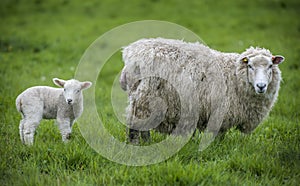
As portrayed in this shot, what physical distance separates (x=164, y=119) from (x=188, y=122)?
0.27 m

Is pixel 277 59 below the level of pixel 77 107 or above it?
above

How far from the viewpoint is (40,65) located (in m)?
8.59

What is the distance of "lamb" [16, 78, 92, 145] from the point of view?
388 centimetres

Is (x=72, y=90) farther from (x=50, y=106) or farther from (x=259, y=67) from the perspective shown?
(x=259, y=67)

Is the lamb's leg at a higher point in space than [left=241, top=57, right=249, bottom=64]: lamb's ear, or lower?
lower

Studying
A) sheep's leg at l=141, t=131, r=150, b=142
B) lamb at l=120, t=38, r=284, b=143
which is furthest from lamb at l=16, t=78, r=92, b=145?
sheep's leg at l=141, t=131, r=150, b=142

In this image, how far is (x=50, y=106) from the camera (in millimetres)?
4051

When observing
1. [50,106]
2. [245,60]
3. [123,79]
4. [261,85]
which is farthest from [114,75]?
[261,85]

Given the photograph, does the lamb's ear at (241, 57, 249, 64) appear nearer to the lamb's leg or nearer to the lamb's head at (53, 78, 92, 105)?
the lamb's head at (53, 78, 92, 105)

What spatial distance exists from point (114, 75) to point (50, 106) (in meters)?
4.30

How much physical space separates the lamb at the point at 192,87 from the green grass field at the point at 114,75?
30 cm

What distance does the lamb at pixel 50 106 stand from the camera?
3885 millimetres

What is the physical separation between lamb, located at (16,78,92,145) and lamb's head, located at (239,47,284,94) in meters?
1.80

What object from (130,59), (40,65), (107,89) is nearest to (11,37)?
(40,65)
